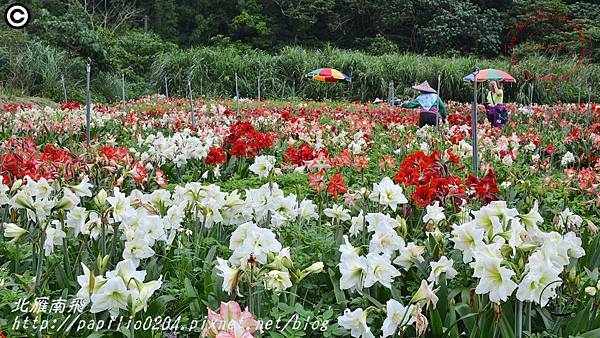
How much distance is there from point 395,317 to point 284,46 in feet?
101

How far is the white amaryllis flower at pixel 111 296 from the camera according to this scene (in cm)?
168

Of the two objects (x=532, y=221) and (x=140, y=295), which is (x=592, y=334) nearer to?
(x=532, y=221)

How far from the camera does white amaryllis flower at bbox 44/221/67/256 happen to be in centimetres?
234

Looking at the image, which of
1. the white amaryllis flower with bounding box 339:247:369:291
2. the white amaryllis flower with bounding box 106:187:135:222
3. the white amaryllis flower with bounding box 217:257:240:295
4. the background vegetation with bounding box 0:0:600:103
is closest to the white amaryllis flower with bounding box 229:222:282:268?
the white amaryllis flower with bounding box 217:257:240:295

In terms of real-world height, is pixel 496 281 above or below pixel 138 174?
above

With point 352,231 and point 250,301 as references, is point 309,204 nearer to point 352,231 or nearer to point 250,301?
point 352,231

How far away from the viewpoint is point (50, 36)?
18328 mm

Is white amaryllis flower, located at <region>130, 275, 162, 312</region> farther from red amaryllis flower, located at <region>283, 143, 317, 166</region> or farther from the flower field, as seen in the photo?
red amaryllis flower, located at <region>283, 143, 317, 166</region>

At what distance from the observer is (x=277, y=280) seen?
1890mm

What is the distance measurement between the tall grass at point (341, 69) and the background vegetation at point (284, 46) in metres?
0.04

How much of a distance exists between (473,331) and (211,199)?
1166 mm

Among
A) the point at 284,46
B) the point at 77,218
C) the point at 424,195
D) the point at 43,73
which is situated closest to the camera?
the point at 77,218

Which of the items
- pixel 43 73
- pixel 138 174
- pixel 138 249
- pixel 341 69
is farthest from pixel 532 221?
pixel 341 69

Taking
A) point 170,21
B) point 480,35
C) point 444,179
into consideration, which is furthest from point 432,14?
point 444,179
